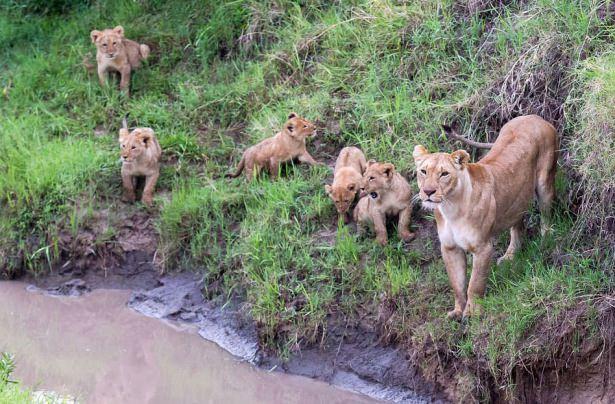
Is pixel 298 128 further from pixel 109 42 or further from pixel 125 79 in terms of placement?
pixel 109 42

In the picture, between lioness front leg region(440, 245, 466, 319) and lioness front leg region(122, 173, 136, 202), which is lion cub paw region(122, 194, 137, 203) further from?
lioness front leg region(440, 245, 466, 319)

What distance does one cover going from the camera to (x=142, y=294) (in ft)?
32.5

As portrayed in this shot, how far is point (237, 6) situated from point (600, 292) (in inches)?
225

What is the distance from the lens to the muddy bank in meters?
8.31

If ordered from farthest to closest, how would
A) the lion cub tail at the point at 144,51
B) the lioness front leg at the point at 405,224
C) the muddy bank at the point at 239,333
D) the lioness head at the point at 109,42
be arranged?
the lion cub tail at the point at 144,51, the lioness head at the point at 109,42, the lioness front leg at the point at 405,224, the muddy bank at the point at 239,333

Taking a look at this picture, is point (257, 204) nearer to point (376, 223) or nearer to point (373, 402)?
point (376, 223)

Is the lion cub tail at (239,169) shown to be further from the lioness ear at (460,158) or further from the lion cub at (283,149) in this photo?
the lioness ear at (460,158)

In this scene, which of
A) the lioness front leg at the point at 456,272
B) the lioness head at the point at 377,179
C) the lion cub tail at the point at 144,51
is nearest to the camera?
the lioness front leg at the point at 456,272

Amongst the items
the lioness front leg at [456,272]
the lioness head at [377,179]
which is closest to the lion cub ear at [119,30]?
the lioness head at [377,179]

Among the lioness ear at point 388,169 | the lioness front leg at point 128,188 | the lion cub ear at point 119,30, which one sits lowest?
the lioness front leg at point 128,188

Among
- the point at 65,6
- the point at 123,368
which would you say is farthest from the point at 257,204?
the point at 65,6

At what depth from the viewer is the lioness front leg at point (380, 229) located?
8.91 meters

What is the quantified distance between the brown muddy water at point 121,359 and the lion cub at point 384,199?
1349 millimetres

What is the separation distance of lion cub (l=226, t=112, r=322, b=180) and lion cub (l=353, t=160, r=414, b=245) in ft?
3.54
